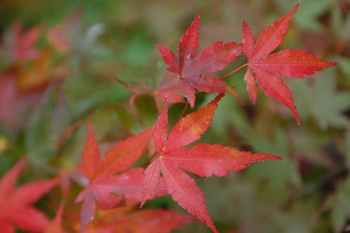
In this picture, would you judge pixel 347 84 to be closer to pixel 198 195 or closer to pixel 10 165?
pixel 198 195

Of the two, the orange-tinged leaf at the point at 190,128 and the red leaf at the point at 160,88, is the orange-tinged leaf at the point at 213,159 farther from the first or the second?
the red leaf at the point at 160,88

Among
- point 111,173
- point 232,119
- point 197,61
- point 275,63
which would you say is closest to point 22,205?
point 111,173

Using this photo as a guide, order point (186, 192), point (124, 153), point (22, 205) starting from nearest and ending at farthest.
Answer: point (186, 192)
point (124, 153)
point (22, 205)

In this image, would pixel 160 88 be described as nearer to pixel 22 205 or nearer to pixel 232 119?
pixel 22 205

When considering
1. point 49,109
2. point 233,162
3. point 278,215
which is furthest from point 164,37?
point 233,162

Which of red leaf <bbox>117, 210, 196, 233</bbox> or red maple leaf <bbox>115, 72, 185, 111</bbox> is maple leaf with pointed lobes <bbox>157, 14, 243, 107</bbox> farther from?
red leaf <bbox>117, 210, 196, 233</bbox>

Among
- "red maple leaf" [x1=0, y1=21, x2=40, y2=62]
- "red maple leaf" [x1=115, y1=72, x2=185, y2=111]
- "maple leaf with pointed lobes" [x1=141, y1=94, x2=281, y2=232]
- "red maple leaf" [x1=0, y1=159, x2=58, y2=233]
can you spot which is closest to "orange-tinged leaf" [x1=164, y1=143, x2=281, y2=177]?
"maple leaf with pointed lobes" [x1=141, y1=94, x2=281, y2=232]
